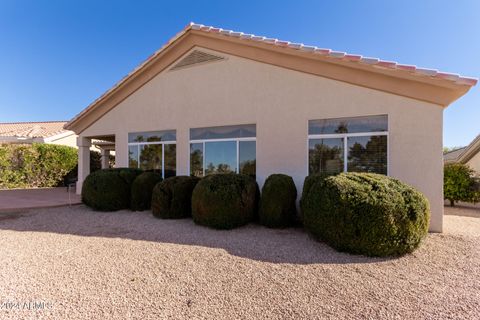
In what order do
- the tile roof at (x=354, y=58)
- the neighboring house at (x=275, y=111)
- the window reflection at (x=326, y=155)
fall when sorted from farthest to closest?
1. the window reflection at (x=326, y=155)
2. the neighboring house at (x=275, y=111)
3. the tile roof at (x=354, y=58)

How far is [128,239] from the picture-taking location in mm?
5867

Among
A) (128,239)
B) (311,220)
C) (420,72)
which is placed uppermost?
(420,72)

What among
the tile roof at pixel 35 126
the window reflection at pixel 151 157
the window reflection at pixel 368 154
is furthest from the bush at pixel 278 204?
the tile roof at pixel 35 126

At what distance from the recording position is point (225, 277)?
393 cm

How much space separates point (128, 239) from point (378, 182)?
20.5 ft

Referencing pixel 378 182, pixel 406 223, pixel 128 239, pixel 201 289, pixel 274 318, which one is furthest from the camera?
pixel 128 239

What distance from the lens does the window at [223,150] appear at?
29.4ft

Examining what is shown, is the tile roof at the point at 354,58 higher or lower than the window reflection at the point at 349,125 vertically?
higher

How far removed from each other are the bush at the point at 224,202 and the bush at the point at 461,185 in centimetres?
998

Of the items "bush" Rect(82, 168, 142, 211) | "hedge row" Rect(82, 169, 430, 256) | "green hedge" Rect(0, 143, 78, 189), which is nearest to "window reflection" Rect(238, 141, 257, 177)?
"hedge row" Rect(82, 169, 430, 256)

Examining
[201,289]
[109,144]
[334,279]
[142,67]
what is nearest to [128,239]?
[201,289]

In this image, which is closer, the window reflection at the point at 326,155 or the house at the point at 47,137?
the window reflection at the point at 326,155

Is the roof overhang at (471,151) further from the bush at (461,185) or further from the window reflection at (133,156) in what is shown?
the window reflection at (133,156)

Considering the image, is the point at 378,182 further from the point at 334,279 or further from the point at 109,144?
the point at 109,144
